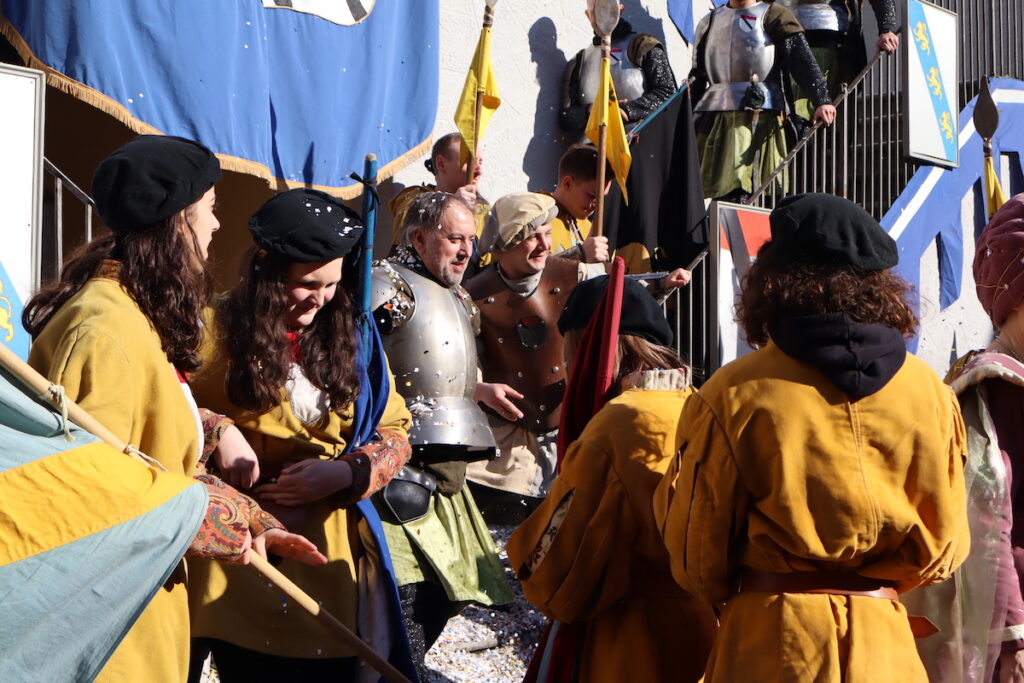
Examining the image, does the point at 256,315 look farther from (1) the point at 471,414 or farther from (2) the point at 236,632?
(1) the point at 471,414

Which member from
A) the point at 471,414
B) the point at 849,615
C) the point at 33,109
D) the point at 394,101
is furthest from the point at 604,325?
the point at 394,101

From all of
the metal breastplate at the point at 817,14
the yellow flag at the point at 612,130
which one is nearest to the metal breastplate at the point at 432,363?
the yellow flag at the point at 612,130

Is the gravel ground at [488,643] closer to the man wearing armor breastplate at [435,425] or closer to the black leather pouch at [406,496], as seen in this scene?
the man wearing armor breastplate at [435,425]

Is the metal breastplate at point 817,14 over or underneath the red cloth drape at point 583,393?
over

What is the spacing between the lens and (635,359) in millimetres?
2969

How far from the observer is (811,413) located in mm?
2492

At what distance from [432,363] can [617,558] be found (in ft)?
5.51

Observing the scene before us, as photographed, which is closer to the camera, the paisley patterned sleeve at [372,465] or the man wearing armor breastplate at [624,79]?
the paisley patterned sleeve at [372,465]

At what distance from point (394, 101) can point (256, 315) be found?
320 centimetres

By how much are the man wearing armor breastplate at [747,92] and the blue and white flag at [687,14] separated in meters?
0.75

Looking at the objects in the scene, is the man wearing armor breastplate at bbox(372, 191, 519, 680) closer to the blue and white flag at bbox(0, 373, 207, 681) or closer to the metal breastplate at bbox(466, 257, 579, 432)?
the metal breastplate at bbox(466, 257, 579, 432)

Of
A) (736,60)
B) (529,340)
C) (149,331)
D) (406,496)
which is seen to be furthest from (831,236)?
(736,60)

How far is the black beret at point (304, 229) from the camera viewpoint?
308 centimetres

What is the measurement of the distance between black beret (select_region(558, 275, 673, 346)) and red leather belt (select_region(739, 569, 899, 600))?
663 millimetres
